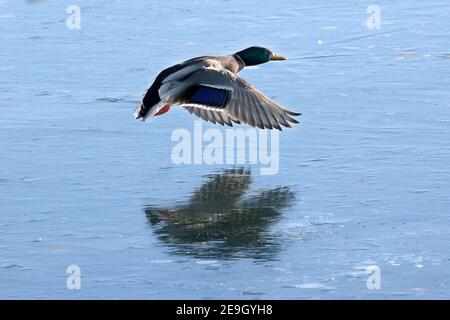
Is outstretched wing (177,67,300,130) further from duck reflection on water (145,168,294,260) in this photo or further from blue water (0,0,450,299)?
duck reflection on water (145,168,294,260)

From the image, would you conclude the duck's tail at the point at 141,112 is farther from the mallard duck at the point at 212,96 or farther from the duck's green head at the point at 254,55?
the duck's green head at the point at 254,55

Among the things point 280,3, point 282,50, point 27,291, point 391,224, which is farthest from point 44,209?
point 280,3

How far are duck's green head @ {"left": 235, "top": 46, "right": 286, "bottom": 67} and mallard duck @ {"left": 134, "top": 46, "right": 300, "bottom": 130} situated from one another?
0.67 m

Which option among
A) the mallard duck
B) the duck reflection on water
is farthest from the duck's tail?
the duck reflection on water

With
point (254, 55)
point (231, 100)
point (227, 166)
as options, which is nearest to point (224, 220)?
point (227, 166)

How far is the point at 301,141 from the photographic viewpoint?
8.04 meters

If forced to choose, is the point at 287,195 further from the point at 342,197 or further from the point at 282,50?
the point at 282,50

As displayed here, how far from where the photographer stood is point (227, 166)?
25.2 ft

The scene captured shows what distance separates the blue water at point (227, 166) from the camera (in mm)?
5922

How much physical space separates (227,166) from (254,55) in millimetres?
1361

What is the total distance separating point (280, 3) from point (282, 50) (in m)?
1.74

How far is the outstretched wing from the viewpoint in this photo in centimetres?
771

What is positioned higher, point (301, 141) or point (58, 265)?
point (301, 141)

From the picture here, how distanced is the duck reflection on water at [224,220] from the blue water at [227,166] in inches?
0.6
